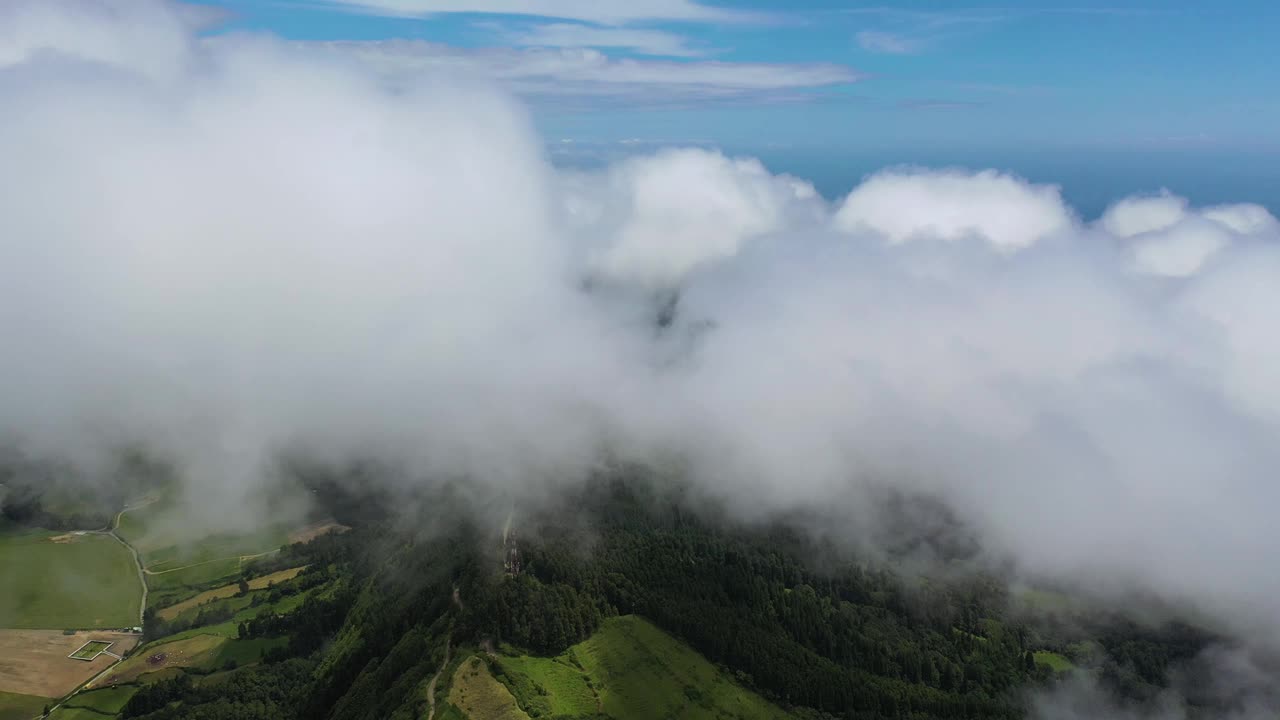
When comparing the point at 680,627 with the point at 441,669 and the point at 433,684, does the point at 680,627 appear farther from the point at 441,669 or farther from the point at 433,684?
the point at 433,684

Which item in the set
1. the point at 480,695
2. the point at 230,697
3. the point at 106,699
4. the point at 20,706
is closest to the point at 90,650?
→ the point at 20,706

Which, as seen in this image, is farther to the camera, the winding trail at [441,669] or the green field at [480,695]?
the green field at [480,695]

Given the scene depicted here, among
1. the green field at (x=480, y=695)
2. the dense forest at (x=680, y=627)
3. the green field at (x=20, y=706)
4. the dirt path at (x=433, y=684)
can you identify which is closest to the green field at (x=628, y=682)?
the green field at (x=480, y=695)

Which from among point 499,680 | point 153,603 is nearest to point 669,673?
point 499,680

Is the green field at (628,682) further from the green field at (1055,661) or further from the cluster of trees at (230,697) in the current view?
the green field at (1055,661)

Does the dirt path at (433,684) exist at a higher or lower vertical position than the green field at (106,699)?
higher

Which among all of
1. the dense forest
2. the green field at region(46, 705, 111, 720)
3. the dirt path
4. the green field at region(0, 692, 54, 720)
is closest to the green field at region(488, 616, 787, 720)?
the dense forest

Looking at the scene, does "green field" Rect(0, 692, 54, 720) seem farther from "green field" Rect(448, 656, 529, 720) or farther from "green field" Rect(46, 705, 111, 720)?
"green field" Rect(448, 656, 529, 720)
